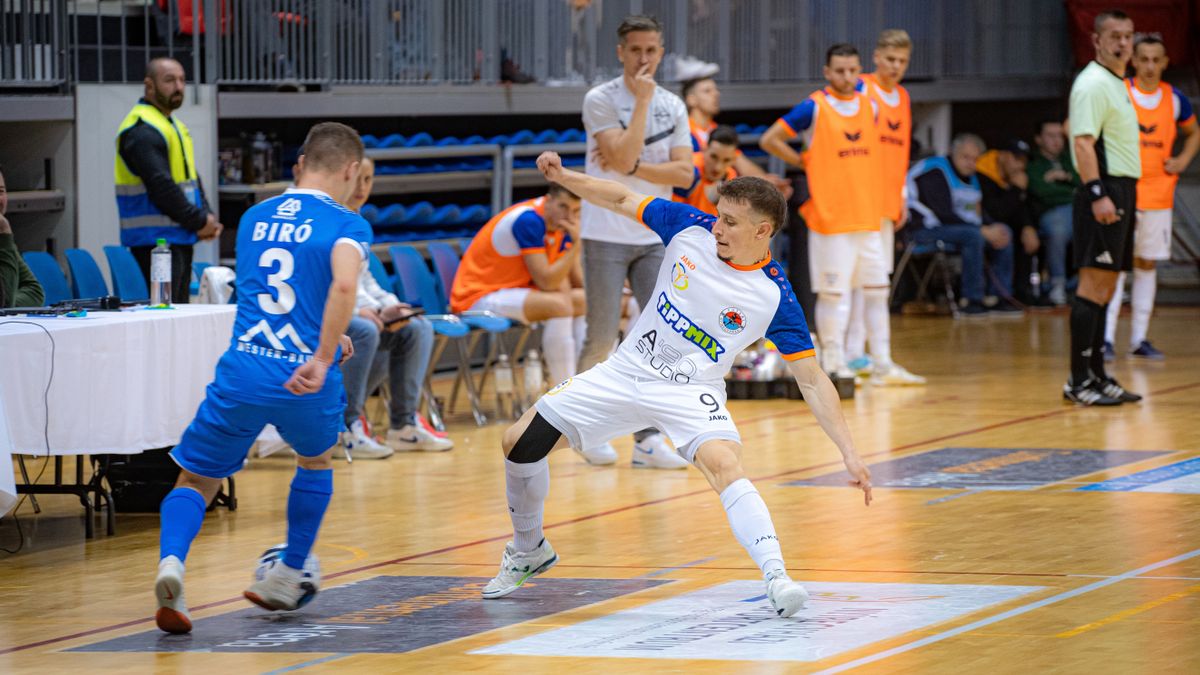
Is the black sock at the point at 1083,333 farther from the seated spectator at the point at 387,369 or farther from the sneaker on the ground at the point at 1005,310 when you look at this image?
the sneaker on the ground at the point at 1005,310

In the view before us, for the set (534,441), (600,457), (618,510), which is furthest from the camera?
(600,457)

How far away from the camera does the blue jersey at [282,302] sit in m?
5.53

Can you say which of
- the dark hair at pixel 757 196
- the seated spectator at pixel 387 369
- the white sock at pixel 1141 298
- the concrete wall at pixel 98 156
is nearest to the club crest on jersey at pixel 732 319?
the dark hair at pixel 757 196

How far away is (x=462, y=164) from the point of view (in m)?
14.1

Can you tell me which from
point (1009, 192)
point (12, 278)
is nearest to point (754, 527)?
point (12, 278)

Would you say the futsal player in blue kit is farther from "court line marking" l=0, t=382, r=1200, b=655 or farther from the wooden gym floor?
"court line marking" l=0, t=382, r=1200, b=655

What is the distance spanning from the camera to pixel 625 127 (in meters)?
8.91

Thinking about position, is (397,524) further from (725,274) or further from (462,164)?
(462,164)

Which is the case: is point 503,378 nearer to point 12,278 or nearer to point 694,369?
point 12,278

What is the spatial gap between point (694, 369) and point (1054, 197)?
→ 43.6 feet

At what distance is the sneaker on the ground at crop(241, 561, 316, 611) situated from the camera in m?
5.68

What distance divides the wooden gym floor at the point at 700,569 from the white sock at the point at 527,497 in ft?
0.66

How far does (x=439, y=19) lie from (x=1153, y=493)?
7.51m

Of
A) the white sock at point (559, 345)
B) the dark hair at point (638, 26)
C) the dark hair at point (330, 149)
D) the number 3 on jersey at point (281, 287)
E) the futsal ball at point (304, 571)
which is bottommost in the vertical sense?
the futsal ball at point (304, 571)
